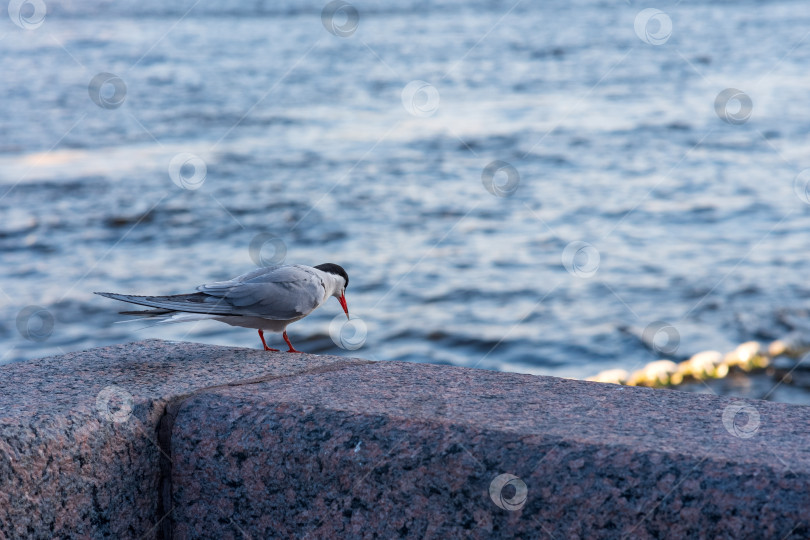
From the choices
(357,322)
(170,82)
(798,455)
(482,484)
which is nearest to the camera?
(798,455)

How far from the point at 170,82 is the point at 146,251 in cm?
1201

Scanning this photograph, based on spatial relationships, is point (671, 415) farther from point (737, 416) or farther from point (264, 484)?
point (264, 484)

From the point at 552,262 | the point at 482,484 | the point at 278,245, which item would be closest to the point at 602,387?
the point at 482,484

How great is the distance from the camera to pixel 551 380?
8.17ft

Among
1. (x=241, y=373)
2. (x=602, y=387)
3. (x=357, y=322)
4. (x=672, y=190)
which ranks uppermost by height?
(x=241, y=373)
